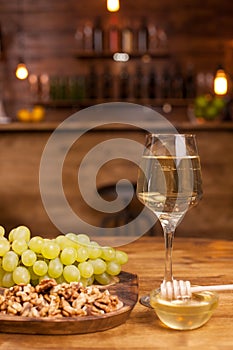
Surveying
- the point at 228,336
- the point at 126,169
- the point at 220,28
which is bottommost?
the point at 228,336

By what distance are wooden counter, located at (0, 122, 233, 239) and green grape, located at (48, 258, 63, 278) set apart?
93.3 inches

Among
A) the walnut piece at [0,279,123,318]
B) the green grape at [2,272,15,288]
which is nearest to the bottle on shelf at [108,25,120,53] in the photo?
the green grape at [2,272,15,288]

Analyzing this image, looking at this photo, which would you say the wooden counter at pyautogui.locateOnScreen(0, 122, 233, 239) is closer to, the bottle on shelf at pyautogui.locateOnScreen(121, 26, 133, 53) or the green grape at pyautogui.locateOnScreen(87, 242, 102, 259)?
the bottle on shelf at pyautogui.locateOnScreen(121, 26, 133, 53)

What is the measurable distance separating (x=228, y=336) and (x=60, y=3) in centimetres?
510

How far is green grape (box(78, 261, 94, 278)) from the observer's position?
974mm

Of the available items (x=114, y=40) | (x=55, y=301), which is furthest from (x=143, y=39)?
(x=55, y=301)

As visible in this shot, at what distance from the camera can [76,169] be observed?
11.0 ft

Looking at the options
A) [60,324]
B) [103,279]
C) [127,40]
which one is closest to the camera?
[60,324]

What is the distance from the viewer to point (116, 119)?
5.38m

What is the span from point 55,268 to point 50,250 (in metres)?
0.03

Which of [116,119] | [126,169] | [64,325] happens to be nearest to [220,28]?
[116,119]

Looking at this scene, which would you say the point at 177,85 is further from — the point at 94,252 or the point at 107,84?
the point at 94,252

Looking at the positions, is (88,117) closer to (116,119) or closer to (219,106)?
(116,119)

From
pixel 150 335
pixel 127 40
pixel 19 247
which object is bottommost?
pixel 150 335
